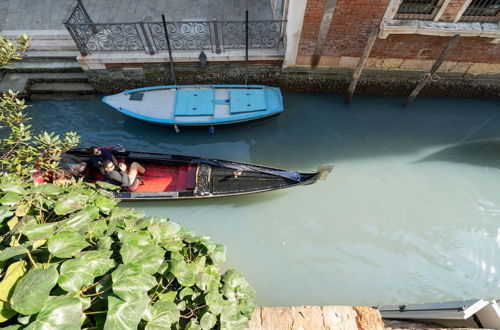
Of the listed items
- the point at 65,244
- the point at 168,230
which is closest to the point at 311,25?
the point at 168,230

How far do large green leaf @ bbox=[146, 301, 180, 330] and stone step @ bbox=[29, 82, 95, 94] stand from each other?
22.2ft

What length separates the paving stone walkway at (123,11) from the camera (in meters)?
7.17

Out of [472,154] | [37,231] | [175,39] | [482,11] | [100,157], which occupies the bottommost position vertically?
[37,231]

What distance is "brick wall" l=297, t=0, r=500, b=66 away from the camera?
5371 mm

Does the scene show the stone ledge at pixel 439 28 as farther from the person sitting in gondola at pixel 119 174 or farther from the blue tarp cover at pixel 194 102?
the person sitting in gondola at pixel 119 174

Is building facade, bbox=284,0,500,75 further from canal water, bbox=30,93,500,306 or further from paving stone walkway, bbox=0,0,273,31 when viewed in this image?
paving stone walkway, bbox=0,0,273,31

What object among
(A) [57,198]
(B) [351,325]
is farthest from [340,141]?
(A) [57,198]

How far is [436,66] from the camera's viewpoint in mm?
6055

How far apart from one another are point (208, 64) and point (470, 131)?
631 centimetres

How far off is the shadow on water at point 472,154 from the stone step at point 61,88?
793 cm

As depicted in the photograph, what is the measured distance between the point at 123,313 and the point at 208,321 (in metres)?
0.69

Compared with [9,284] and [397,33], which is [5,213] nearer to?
[9,284]

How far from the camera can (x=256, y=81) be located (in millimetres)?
6891

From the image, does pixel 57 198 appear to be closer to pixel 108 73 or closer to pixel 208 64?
pixel 208 64
